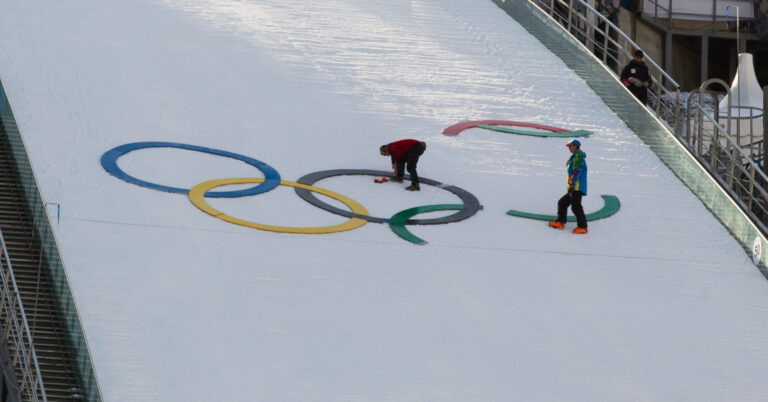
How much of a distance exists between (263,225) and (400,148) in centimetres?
222

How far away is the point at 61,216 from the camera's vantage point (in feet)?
36.6

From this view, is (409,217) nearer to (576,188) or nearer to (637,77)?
(576,188)

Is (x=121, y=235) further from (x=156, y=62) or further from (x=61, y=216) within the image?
(x=156, y=62)

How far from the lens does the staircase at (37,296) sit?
857cm

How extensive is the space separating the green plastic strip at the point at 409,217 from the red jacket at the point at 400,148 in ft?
2.34

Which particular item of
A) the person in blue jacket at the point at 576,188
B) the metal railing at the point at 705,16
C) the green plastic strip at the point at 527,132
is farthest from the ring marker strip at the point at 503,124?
the metal railing at the point at 705,16

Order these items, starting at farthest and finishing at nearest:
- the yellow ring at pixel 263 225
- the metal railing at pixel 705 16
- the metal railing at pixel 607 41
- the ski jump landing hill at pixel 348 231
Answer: the metal railing at pixel 705 16
the metal railing at pixel 607 41
the yellow ring at pixel 263 225
the ski jump landing hill at pixel 348 231

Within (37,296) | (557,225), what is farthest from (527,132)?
(37,296)

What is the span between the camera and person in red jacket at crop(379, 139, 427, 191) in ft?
43.8

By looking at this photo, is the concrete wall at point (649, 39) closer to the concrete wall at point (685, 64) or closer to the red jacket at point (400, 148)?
the concrete wall at point (685, 64)

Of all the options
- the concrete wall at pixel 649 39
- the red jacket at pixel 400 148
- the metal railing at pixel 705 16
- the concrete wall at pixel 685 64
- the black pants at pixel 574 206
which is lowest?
the concrete wall at pixel 685 64

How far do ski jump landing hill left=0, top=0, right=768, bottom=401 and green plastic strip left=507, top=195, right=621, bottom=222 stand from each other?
0.08 metres

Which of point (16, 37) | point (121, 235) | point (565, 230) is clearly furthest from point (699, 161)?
point (16, 37)

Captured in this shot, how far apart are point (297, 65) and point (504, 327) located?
25.1 feet
